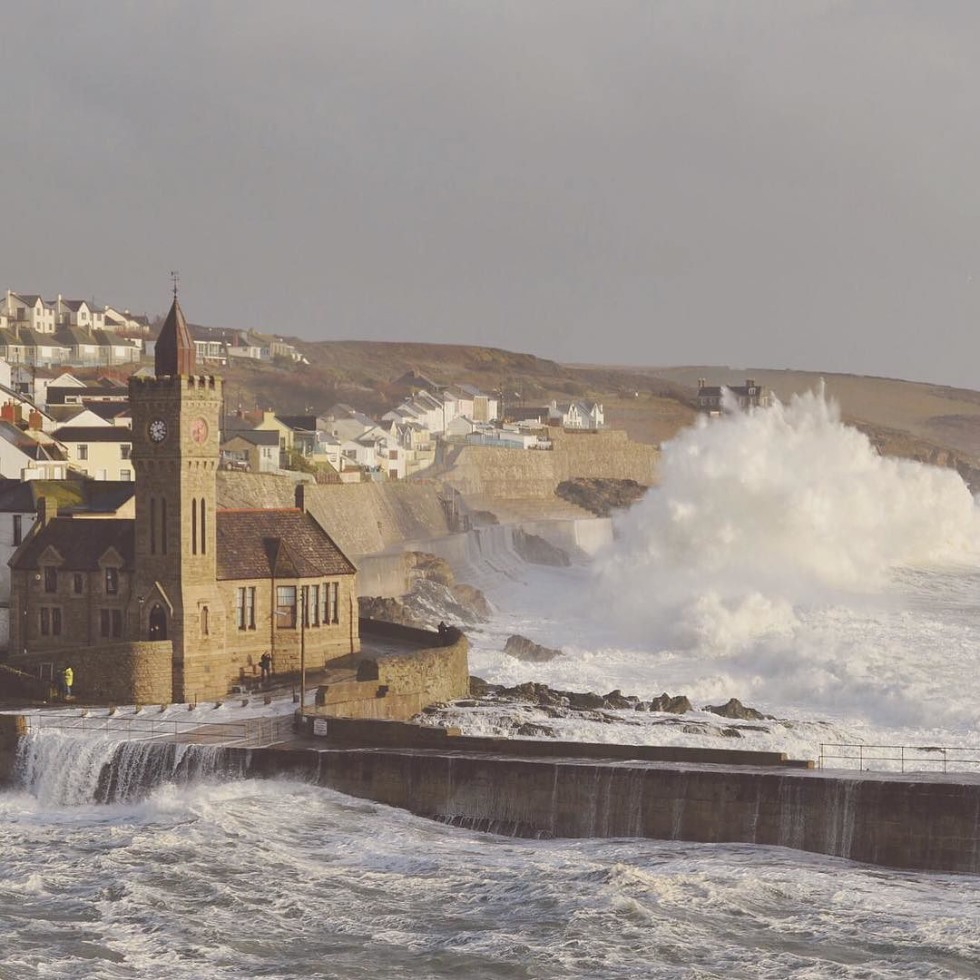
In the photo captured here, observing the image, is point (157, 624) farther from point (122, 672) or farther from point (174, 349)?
point (174, 349)

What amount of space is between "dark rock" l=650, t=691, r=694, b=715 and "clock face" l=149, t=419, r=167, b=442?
A: 12111 mm

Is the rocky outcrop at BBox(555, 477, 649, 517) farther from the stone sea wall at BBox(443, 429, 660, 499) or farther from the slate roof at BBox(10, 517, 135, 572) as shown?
the slate roof at BBox(10, 517, 135, 572)

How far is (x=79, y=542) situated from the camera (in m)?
37.2

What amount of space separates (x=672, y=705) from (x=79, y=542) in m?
13.0

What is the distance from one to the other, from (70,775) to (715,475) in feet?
148

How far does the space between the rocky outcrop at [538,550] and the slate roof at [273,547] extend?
1717 inches

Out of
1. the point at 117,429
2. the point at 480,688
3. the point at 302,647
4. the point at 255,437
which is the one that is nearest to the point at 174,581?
the point at 302,647

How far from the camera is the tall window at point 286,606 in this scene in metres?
37.4

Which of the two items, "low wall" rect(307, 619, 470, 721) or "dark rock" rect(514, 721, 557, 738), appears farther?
"dark rock" rect(514, 721, 557, 738)

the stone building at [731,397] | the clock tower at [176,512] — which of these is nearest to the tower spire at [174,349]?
the clock tower at [176,512]

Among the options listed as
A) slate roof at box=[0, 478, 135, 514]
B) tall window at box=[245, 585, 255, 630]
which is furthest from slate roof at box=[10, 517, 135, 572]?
tall window at box=[245, 585, 255, 630]

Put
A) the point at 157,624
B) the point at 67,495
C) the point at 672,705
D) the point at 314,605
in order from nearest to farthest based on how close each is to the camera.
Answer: the point at 157,624, the point at 314,605, the point at 672,705, the point at 67,495

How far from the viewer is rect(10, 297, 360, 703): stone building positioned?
35000 mm

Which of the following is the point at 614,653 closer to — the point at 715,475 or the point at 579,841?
the point at 715,475
